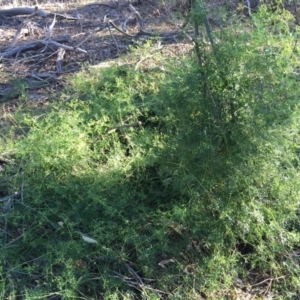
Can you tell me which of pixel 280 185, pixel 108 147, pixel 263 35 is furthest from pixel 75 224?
pixel 263 35

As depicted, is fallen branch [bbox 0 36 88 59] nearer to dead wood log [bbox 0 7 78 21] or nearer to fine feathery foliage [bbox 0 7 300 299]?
dead wood log [bbox 0 7 78 21]

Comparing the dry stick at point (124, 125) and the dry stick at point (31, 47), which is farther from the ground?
the dry stick at point (124, 125)

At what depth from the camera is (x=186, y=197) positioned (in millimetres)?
4090

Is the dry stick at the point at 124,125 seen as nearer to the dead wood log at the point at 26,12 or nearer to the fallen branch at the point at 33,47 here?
the fallen branch at the point at 33,47

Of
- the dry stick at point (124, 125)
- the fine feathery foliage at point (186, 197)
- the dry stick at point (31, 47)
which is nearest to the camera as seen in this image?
the fine feathery foliage at point (186, 197)

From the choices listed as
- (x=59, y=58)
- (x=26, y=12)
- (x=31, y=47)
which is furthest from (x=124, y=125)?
(x=26, y=12)

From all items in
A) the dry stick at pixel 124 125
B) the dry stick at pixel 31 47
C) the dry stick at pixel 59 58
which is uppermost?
the dry stick at pixel 124 125

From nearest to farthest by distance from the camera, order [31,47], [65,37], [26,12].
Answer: [31,47] → [65,37] → [26,12]

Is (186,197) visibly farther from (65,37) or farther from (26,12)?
(26,12)

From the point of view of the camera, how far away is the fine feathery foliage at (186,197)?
3648 mm

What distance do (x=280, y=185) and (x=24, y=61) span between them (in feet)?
13.0

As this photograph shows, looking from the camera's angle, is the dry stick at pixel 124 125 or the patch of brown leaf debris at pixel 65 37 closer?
the dry stick at pixel 124 125

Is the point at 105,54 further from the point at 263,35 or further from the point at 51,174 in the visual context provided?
the point at 263,35

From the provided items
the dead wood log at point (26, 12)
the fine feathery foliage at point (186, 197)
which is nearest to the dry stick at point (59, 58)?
the dead wood log at point (26, 12)
